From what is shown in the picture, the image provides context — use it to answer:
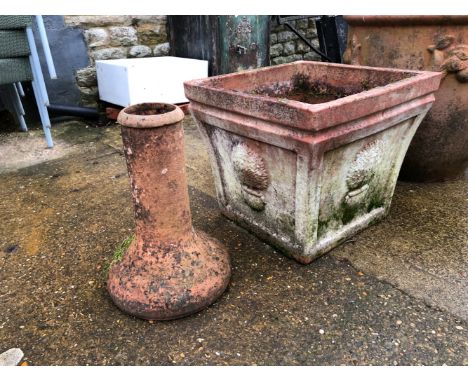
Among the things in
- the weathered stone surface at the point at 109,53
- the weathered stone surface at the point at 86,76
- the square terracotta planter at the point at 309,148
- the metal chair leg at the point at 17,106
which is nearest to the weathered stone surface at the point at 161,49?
the weathered stone surface at the point at 109,53

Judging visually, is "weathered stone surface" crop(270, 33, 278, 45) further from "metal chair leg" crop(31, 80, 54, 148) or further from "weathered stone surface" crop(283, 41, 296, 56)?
"metal chair leg" crop(31, 80, 54, 148)

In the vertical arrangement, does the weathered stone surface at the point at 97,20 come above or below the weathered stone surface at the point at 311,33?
above

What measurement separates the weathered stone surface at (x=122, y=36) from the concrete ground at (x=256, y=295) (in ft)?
6.31

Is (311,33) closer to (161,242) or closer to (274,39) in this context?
(274,39)

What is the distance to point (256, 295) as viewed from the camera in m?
1.62

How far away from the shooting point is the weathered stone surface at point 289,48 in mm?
4814

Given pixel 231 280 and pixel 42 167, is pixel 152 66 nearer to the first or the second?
pixel 42 167

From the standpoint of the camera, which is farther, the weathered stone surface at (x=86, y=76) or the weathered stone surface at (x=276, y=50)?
the weathered stone surface at (x=276, y=50)

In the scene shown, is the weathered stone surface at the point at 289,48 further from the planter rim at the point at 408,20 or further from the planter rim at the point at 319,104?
the planter rim at the point at 319,104

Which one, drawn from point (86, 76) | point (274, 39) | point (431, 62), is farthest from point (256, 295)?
point (274, 39)

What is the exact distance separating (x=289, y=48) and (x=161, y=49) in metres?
1.60

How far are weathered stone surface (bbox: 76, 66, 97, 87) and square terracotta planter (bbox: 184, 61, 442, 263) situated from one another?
2201mm

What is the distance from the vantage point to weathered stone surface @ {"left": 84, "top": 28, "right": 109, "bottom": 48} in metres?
3.61

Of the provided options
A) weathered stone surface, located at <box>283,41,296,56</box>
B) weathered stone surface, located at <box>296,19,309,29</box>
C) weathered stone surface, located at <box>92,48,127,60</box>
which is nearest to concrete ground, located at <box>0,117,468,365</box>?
weathered stone surface, located at <box>92,48,127,60</box>
